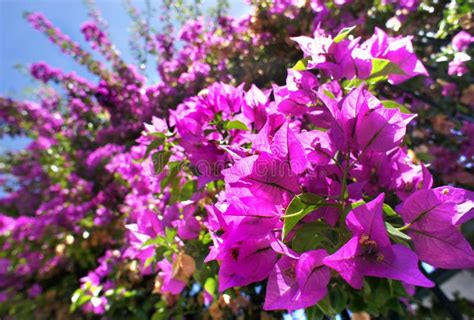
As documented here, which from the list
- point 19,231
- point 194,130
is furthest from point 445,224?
point 19,231

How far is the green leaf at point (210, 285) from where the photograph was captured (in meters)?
0.78

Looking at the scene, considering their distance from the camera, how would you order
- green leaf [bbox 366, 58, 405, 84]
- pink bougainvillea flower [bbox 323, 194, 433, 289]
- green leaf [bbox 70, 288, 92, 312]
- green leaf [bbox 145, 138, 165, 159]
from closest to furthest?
pink bougainvillea flower [bbox 323, 194, 433, 289] → green leaf [bbox 366, 58, 405, 84] → green leaf [bbox 145, 138, 165, 159] → green leaf [bbox 70, 288, 92, 312]

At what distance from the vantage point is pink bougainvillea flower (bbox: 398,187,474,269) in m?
0.41

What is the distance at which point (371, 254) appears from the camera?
→ 405mm

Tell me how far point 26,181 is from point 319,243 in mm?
3081

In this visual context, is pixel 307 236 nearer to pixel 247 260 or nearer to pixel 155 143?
pixel 247 260

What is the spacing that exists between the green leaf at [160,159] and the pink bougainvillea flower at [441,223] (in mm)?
488

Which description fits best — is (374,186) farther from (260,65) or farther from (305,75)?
(260,65)

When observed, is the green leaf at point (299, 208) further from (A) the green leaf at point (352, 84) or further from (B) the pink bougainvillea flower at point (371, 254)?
(A) the green leaf at point (352, 84)

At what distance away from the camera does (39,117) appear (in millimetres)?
2977

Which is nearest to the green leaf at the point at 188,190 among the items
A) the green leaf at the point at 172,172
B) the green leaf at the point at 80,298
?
the green leaf at the point at 172,172

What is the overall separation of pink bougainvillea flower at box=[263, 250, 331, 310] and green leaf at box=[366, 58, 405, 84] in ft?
1.27

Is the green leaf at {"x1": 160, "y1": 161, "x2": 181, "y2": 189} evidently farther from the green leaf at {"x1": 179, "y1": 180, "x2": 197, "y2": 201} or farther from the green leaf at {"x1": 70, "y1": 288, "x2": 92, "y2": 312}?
the green leaf at {"x1": 70, "y1": 288, "x2": 92, "y2": 312}

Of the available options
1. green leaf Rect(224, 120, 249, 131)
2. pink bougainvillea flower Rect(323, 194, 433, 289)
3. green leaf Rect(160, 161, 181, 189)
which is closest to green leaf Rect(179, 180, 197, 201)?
green leaf Rect(160, 161, 181, 189)
